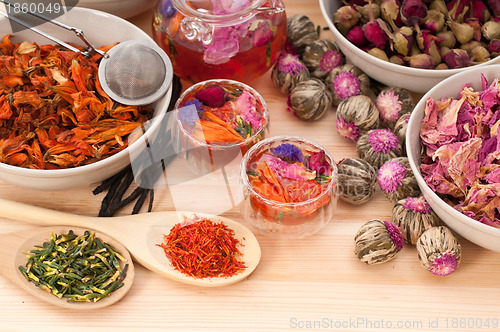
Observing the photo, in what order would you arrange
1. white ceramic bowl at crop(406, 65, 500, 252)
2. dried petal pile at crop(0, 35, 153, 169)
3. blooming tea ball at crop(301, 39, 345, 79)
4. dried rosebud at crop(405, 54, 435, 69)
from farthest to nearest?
1. blooming tea ball at crop(301, 39, 345, 79)
2. dried rosebud at crop(405, 54, 435, 69)
3. dried petal pile at crop(0, 35, 153, 169)
4. white ceramic bowl at crop(406, 65, 500, 252)

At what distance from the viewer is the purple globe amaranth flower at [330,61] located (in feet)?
3.97

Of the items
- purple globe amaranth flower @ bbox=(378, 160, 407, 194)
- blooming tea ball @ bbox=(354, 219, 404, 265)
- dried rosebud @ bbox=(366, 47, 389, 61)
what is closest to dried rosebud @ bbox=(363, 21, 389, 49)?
dried rosebud @ bbox=(366, 47, 389, 61)

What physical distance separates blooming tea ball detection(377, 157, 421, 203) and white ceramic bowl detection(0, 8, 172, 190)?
16.1 inches

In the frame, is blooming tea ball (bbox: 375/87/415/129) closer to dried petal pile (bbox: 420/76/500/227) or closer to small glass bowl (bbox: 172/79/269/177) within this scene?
dried petal pile (bbox: 420/76/500/227)

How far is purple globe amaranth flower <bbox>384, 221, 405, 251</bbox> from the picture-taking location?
3.18 feet

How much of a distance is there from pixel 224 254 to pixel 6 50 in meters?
0.58

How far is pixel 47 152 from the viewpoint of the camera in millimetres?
1005

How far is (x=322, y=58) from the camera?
1218 mm

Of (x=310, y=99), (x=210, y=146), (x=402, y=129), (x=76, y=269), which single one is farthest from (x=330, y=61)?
(x=76, y=269)

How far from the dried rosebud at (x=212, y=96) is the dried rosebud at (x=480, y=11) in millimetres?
537

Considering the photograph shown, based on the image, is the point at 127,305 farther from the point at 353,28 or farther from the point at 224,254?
the point at 353,28

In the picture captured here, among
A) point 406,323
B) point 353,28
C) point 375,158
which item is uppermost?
point 353,28

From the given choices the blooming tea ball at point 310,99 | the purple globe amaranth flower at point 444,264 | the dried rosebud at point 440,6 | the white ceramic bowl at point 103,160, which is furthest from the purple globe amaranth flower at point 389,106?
the white ceramic bowl at point 103,160

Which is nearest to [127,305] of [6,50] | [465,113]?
[6,50]
